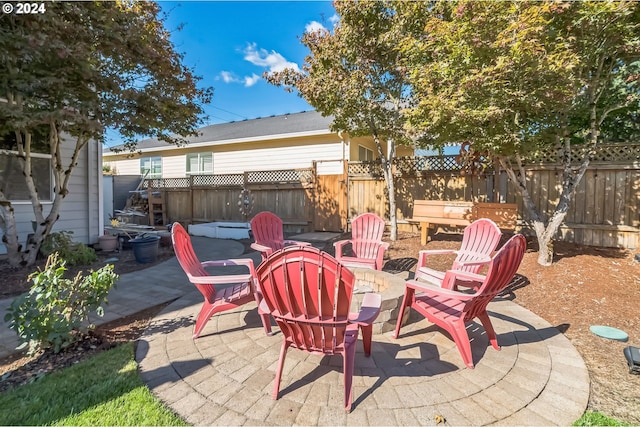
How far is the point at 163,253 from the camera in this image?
7.04 meters

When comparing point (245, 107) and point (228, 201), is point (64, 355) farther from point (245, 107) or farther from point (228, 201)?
point (245, 107)

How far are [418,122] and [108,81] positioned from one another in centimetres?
535

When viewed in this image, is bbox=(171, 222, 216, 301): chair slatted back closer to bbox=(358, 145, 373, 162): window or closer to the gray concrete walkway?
the gray concrete walkway

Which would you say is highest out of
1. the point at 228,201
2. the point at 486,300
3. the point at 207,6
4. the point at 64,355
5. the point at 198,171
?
the point at 207,6

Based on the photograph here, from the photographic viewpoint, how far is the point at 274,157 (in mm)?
12203

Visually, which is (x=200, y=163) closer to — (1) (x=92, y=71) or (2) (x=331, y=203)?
(2) (x=331, y=203)

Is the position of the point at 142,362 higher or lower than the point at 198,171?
lower

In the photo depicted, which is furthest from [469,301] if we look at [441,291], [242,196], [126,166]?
[126,166]

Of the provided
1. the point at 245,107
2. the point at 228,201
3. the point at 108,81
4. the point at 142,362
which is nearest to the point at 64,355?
the point at 142,362

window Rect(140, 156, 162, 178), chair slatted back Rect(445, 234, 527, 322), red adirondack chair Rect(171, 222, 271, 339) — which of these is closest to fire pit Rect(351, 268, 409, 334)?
chair slatted back Rect(445, 234, 527, 322)

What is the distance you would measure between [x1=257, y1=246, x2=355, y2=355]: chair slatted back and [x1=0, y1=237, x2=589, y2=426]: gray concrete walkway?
0.42 m

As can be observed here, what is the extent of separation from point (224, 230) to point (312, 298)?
8195mm

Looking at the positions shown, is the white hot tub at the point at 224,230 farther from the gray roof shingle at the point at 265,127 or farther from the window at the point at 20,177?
the window at the point at 20,177

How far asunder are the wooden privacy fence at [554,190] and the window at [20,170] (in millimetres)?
8013
